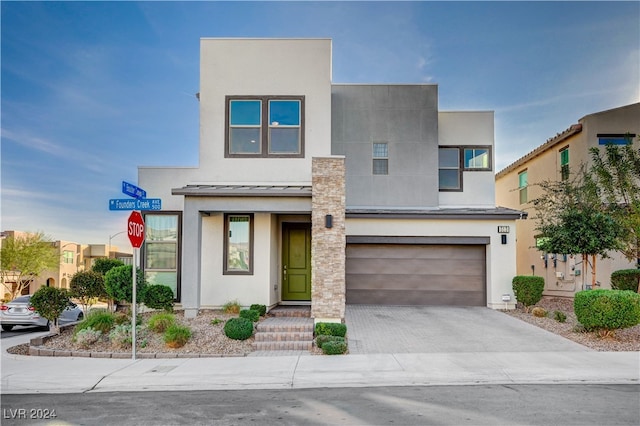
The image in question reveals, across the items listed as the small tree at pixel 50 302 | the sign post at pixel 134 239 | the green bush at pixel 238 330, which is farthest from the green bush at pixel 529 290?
the small tree at pixel 50 302

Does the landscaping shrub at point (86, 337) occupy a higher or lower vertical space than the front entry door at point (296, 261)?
lower

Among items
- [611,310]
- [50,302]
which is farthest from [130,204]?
[611,310]

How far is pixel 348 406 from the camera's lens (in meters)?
5.98

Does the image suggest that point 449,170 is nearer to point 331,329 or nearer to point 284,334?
point 331,329

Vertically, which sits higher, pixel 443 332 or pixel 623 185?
pixel 623 185

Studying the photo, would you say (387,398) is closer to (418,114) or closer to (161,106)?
(418,114)

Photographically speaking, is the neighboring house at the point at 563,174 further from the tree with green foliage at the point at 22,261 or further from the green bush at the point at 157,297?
the tree with green foliage at the point at 22,261

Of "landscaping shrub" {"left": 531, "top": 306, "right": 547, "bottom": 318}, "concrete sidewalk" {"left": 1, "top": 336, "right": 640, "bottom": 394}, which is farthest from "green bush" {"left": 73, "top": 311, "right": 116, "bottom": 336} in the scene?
"landscaping shrub" {"left": 531, "top": 306, "right": 547, "bottom": 318}

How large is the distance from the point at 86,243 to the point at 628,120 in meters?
49.4

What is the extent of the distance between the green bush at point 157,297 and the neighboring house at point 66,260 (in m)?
28.9

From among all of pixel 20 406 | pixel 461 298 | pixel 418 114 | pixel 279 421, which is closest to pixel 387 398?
pixel 279 421

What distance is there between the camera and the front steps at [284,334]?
9.65 metres

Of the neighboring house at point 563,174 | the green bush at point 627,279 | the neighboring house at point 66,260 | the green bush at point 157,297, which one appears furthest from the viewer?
the neighboring house at point 66,260

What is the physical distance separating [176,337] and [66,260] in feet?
136
